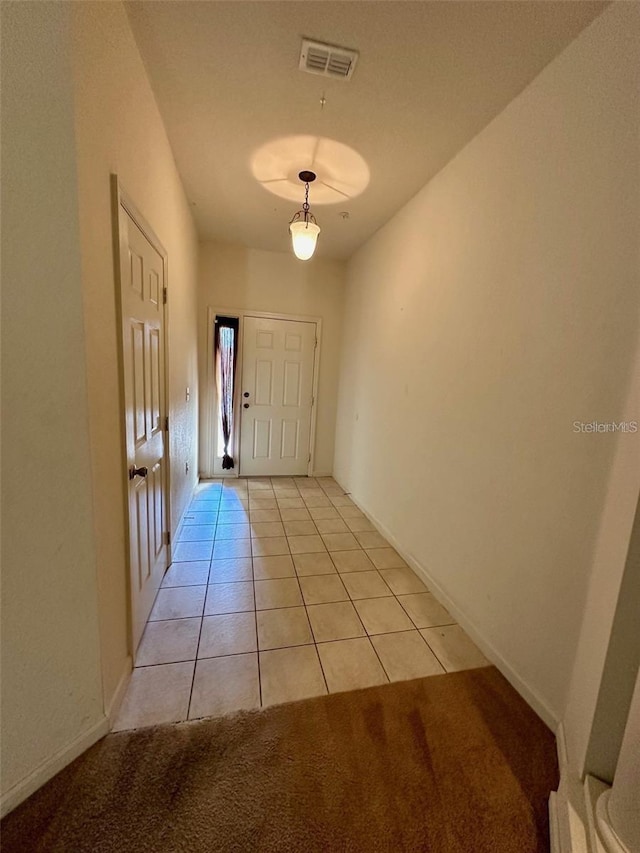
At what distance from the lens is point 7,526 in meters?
1.01

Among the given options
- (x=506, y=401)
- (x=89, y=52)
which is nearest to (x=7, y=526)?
(x=89, y=52)

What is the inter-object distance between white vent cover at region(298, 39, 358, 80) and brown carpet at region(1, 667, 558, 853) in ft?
9.38

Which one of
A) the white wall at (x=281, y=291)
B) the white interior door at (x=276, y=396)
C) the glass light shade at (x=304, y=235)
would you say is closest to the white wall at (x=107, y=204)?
the glass light shade at (x=304, y=235)

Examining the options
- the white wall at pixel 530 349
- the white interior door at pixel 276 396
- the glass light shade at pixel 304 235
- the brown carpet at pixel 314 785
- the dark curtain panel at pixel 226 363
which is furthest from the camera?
the white interior door at pixel 276 396

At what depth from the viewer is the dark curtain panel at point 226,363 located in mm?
4094

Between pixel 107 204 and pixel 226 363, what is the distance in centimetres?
→ 296

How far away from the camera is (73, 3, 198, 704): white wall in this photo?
1.04 metres

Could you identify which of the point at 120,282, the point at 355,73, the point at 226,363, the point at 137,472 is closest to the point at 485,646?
the point at 137,472

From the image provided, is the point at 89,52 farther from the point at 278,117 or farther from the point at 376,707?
the point at 376,707

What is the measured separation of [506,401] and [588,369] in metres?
0.43

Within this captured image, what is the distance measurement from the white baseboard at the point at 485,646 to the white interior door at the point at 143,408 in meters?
1.75

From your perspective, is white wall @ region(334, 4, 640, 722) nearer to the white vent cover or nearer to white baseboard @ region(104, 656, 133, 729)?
the white vent cover

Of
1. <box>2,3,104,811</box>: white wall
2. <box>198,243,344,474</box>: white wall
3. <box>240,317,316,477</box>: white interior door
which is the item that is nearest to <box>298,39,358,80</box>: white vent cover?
<box>2,3,104,811</box>: white wall

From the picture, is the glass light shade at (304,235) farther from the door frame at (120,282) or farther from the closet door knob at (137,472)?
the closet door knob at (137,472)
